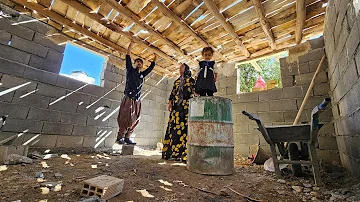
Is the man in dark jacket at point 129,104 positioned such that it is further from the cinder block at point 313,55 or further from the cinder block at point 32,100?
the cinder block at point 313,55

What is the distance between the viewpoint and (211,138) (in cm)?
248

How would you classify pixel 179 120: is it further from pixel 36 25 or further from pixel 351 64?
pixel 36 25

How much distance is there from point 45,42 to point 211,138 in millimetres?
3980

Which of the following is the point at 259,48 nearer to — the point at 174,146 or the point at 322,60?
the point at 322,60

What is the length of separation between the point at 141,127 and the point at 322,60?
4885 millimetres

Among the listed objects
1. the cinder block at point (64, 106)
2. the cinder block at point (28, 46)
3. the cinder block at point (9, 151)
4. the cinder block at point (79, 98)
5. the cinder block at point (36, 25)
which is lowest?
the cinder block at point (9, 151)

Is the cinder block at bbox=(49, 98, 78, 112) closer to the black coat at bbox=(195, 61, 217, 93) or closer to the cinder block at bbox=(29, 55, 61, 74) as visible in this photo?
the cinder block at bbox=(29, 55, 61, 74)

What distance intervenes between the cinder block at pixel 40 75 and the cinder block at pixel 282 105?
500 centimetres

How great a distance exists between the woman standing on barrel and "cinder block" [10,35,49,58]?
2.93 meters

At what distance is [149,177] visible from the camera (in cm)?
212

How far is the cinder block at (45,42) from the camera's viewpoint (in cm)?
351

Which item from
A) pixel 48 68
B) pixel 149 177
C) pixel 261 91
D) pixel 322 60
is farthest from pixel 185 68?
pixel 48 68

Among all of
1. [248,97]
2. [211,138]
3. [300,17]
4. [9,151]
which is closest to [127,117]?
[9,151]

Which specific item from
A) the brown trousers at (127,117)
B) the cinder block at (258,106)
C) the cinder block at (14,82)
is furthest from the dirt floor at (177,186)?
the cinder block at (258,106)
